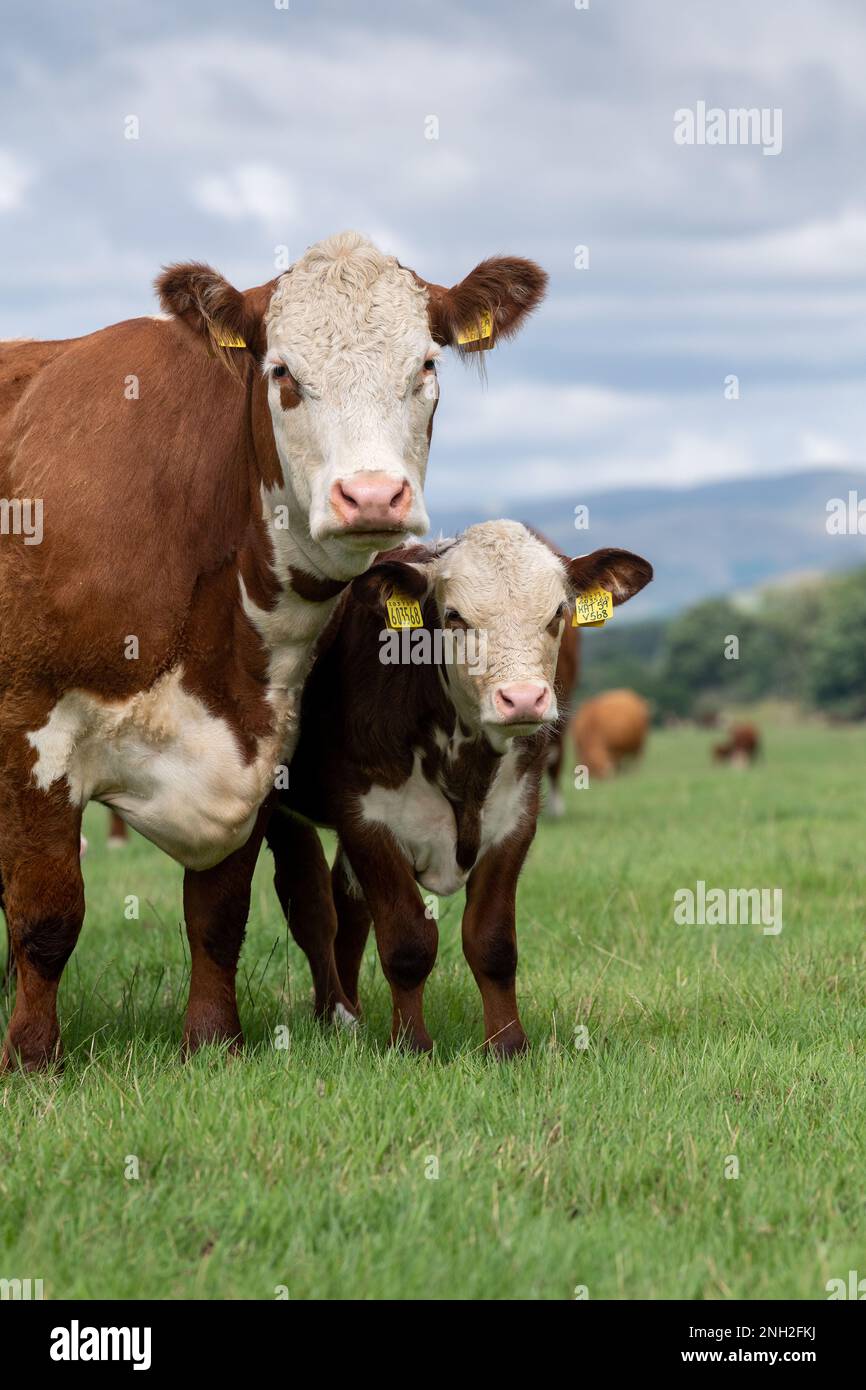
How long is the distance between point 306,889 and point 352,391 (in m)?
2.66

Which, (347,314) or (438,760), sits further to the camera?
(438,760)

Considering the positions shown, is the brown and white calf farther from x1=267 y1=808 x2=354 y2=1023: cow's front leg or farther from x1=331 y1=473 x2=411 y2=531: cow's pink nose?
x1=331 y1=473 x2=411 y2=531: cow's pink nose

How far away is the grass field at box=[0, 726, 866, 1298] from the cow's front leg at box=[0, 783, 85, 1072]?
0.88 ft

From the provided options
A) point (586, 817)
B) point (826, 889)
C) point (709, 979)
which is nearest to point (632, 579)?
point (709, 979)

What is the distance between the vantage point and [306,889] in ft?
21.7

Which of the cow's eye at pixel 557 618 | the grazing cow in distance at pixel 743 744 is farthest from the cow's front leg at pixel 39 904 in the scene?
the grazing cow in distance at pixel 743 744

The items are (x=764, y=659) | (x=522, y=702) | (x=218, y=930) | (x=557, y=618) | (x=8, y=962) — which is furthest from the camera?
(x=764, y=659)

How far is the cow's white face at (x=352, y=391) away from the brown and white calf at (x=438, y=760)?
2.14ft

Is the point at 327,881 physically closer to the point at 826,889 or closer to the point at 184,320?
the point at 184,320

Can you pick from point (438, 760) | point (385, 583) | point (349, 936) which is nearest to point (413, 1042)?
point (438, 760)

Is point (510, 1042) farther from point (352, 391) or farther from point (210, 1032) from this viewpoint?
point (352, 391)

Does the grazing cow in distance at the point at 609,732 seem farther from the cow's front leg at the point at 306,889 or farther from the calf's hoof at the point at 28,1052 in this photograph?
the calf's hoof at the point at 28,1052

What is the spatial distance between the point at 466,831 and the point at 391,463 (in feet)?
5.54

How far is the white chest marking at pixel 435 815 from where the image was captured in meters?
5.62
